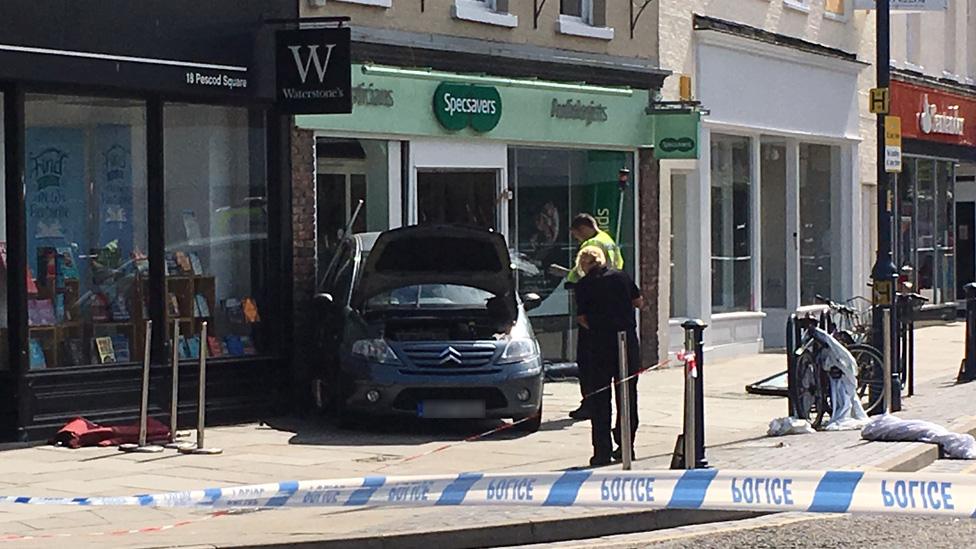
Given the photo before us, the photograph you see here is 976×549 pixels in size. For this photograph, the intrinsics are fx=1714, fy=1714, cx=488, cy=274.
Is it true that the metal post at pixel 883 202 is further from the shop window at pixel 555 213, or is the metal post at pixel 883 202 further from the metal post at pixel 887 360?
the shop window at pixel 555 213

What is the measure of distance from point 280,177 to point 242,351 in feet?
5.64

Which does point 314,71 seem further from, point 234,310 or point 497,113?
point 497,113

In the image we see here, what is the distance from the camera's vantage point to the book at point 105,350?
49.5 ft

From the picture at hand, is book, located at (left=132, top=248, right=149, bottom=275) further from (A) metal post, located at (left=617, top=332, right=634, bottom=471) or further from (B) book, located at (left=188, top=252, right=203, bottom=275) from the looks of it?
(A) metal post, located at (left=617, top=332, right=634, bottom=471)

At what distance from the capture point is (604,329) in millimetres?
12977

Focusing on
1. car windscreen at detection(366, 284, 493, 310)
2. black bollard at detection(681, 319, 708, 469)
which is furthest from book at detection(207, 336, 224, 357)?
black bollard at detection(681, 319, 708, 469)

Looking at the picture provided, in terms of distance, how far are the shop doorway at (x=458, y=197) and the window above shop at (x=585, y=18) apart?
221 centimetres

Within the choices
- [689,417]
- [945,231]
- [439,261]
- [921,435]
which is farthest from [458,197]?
[945,231]

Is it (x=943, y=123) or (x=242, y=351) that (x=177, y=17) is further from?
(x=943, y=123)

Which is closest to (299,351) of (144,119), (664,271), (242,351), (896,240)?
(242,351)

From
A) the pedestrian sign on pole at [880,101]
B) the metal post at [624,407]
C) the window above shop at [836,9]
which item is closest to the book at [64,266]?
the metal post at [624,407]

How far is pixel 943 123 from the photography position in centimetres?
3077

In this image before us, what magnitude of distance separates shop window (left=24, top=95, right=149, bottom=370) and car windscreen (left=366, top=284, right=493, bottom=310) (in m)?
2.16

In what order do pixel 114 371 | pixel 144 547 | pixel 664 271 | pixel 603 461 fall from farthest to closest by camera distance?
pixel 664 271
pixel 114 371
pixel 603 461
pixel 144 547
